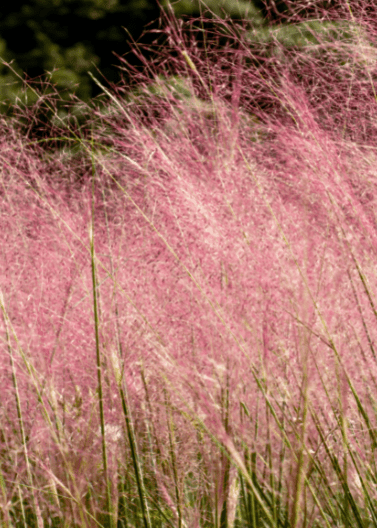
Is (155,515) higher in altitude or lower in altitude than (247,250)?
lower

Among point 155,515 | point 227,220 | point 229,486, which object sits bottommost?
point 155,515

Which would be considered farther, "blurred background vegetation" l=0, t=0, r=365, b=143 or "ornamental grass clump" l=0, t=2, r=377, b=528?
"blurred background vegetation" l=0, t=0, r=365, b=143

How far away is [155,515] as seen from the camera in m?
0.89

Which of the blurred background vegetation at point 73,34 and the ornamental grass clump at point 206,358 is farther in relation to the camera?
the blurred background vegetation at point 73,34

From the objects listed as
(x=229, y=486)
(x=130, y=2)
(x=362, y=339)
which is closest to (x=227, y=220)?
(x=362, y=339)

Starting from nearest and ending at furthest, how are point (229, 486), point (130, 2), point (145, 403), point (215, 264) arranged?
point (229, 486), point (145, 403), point (215, 264), point (130, 2)

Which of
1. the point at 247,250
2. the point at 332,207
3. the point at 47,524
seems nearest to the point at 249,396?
the point at 247,250

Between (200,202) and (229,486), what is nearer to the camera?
(229,486)

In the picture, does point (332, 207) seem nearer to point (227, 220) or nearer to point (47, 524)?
point (227, 220)

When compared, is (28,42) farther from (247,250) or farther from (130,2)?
(247,250)

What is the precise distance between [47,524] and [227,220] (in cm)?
58

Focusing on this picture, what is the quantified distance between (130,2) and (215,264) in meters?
4.22

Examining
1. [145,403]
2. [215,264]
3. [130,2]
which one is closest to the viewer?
[145,403]

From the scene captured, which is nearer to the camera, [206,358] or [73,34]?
[206,358]
